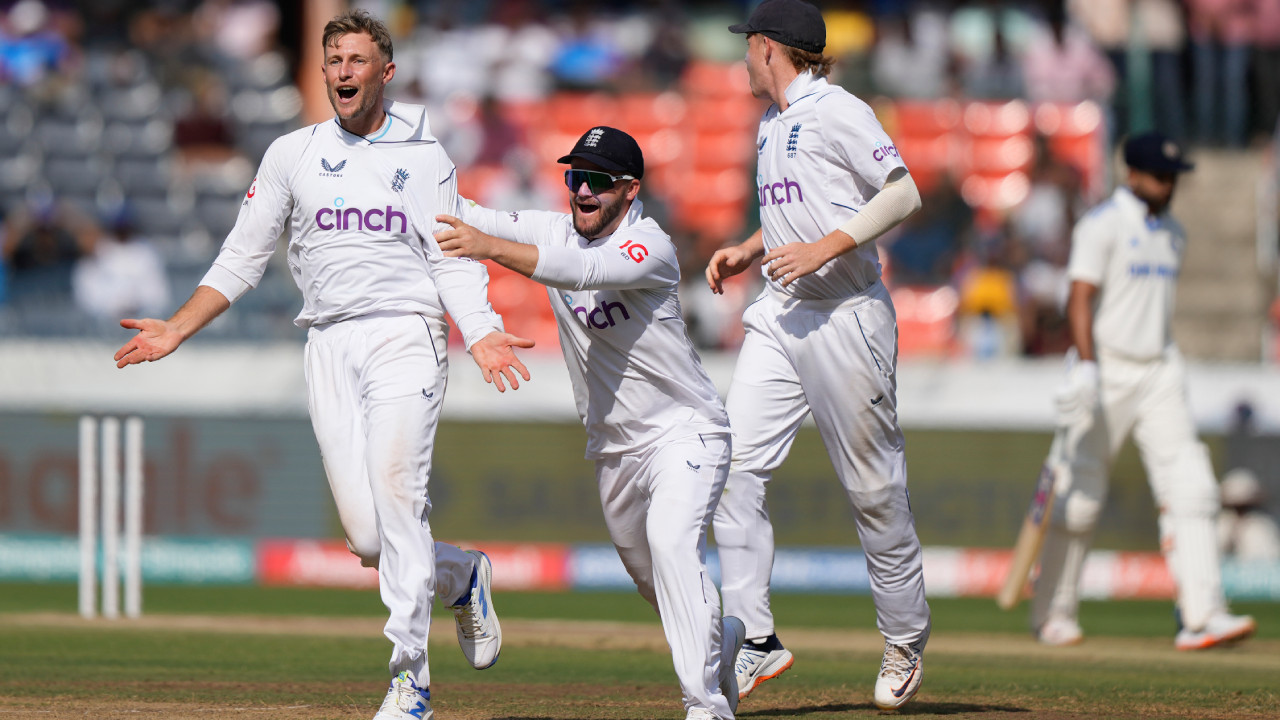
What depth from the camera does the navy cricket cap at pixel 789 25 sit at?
20.7 feet

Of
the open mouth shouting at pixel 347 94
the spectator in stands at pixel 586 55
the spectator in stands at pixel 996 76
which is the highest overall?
the spectator in stands at pixel 586 55

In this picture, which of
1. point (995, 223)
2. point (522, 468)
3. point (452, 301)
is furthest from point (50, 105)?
point (452, 301)

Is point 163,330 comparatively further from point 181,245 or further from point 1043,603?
point 181,245

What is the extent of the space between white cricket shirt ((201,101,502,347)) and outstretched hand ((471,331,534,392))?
1.24 feet

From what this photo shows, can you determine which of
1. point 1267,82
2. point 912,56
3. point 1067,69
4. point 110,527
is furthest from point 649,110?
point 110,527

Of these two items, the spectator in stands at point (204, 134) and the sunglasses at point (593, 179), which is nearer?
A: the sunglasses at point (593, 179)

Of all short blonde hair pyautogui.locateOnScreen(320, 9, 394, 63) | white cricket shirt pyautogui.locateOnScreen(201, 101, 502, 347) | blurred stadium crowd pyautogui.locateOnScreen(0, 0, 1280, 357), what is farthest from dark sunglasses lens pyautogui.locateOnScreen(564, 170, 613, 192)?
blurred stadium crowd pyautogui.locateOnScreen(0, 0, 1280, 357)

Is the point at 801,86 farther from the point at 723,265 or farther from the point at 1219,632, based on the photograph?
the point at 1219,632

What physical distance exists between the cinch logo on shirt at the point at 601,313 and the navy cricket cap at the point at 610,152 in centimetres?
49

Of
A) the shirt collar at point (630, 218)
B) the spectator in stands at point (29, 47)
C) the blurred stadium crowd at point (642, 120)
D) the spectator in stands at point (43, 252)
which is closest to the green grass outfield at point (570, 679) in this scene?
the shirt collar at point (630, 218)

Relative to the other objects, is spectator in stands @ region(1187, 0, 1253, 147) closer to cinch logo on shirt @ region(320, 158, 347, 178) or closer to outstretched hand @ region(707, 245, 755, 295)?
outstretched hand @ region(707, 245, 755, 295)

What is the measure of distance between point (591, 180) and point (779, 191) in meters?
1.10

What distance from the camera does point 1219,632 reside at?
9102 millimetres

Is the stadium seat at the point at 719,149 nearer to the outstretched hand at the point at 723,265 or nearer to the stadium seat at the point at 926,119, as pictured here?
the stadium seat at the point at 926,119
